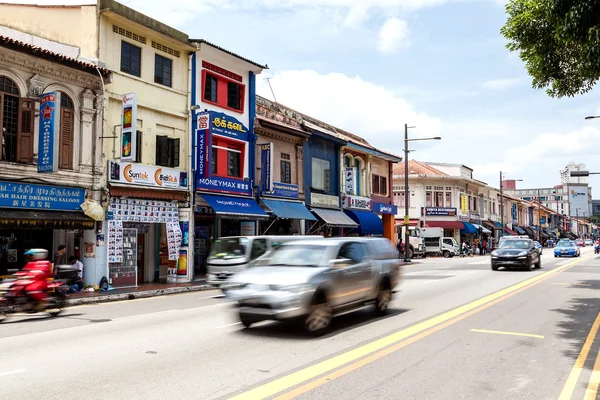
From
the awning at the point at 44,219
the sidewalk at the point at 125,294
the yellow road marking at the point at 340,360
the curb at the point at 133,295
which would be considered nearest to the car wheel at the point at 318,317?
the yellow road marking at the point at 340,360

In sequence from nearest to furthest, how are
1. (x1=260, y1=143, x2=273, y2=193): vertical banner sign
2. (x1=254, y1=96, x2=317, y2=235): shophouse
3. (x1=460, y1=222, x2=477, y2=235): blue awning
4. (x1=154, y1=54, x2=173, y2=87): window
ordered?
(x1=154, y1=54, x2=173, y2=87): window < (x1=260, y1=143, x2=273, y2=193): vertical banner sign < (x1=254, y1=96, x2=317, y2=235): shophouse < (x1=460, y1=222, x2=477, y2=235): blue awning

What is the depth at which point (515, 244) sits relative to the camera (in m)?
27.1

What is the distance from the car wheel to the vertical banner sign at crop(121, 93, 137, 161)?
11.8 metres

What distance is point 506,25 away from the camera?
41.3 feet

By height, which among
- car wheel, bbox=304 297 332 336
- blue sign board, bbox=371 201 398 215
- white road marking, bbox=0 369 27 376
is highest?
blue sign board, bbox=371 201 398 215

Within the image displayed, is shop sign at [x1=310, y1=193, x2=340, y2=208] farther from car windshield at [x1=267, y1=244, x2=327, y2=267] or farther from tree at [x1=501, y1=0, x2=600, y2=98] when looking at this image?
car windshield at [x1=267, y1=244, x2=327, y2=267]

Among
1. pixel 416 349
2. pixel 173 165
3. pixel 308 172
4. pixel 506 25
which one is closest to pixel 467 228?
pixel 308 172

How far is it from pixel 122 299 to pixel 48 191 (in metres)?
4.45

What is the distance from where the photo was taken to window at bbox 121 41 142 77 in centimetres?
2058

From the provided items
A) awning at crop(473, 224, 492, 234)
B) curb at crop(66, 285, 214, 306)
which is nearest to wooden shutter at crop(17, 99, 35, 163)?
curb at crop(66, 285, 214, 306)

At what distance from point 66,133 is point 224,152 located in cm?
828

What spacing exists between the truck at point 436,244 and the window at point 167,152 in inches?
1180

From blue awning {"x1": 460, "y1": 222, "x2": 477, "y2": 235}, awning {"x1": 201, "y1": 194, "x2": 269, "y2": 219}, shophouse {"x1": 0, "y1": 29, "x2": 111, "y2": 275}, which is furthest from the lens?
blue awning {"x1": 460, "y1": 222, "x2": 477, "y2": 235}

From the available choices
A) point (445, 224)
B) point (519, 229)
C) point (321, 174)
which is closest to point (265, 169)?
point (321, 174)
